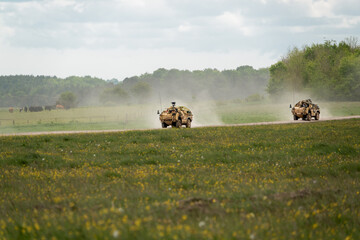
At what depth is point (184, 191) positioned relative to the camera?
455 inches

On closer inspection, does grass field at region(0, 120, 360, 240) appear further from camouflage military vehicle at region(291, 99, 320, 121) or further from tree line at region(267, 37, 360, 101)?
tree line at region(267, 37, 360, 101)

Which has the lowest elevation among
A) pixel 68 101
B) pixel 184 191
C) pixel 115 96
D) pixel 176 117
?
pixel 184 191

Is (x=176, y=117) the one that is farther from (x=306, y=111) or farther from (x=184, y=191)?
(x=184, y=191)

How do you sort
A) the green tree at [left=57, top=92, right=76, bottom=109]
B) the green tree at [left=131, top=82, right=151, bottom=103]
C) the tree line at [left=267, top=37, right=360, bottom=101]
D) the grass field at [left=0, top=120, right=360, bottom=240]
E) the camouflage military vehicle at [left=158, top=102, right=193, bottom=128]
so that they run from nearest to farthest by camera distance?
the grass field at [left=0, top=120, right=360, bottom=240], the camouflage military vehicle at [left=158, top=102, right=193, bottom=128], the tree line at [left=267, top=37, right=360, bottom=101], the green tree at [left=57, top=92, right=76, bottom=109], the green tree at [left=131, top=82, right=151, bottom=103]

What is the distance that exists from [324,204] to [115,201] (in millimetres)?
4641

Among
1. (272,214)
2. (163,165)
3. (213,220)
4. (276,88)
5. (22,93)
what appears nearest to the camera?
(213,220)

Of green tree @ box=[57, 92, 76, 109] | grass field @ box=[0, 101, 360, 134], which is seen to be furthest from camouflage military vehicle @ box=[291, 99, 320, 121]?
green tree @ box=[57, 92, 76, 109]

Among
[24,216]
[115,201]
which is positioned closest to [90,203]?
[115,201]

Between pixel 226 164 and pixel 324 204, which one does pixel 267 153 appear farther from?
pixel 324 204

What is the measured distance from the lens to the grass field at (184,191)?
25.3 feet

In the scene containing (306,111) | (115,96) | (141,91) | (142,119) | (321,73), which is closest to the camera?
(306,111)

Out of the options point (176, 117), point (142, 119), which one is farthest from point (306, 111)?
point (142, 119)

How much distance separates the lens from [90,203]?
9.97 m

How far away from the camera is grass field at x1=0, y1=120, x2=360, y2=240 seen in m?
7.71
